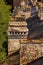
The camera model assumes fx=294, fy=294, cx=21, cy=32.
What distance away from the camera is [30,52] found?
11.4 m

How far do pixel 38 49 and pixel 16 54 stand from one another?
1623mm

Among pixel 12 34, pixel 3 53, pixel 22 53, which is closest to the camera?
pixel 22 53

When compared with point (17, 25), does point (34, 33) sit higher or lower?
lower

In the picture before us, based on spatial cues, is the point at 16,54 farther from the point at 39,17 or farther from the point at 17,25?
the point at 39,17

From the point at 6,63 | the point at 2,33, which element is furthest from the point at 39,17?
the point at 6,63

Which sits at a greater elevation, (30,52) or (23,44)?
(23,44)

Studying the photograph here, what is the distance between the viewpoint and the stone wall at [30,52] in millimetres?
11305

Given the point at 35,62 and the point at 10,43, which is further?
the point at 10,43

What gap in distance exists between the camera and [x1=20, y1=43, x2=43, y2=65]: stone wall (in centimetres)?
1130

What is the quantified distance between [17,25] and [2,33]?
2.99m

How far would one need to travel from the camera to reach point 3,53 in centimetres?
1395

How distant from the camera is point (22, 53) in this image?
37.2 ft

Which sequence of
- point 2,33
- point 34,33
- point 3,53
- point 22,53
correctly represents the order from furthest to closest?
point 34,33 < point 2,33 < point 3,53 < point 22,53

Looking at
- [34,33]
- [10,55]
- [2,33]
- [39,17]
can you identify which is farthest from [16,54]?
[39,17]
